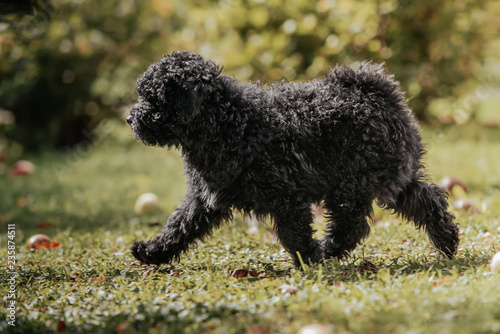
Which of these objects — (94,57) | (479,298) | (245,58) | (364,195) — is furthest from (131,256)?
(94,57)

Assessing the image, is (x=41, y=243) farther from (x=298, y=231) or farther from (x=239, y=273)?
(x=298, y=231)

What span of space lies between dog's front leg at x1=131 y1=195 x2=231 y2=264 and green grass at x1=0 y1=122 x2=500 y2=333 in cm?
13

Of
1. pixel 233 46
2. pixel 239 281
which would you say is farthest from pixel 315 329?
pixel 233 46

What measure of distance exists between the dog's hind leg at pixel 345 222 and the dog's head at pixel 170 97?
3.92 feet

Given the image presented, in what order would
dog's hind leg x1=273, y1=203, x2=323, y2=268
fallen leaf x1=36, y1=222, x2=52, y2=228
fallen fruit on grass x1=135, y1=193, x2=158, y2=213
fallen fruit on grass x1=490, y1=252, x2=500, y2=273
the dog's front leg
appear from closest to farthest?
fallen fruit on grass x1=490, y1=252, x2=500, y2=273 → dog's hind leg x1=273, y1=203, x2=323, y2=268 → the dog's front leg → fallen leaf x1=36, y1=222, x2=52, y2=228 → fallen fruit on grass x1=135, y1=193, x2=158, y2=213

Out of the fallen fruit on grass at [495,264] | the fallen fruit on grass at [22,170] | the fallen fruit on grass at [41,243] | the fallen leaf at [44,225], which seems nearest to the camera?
the fallen fruit on grass at [495,264]

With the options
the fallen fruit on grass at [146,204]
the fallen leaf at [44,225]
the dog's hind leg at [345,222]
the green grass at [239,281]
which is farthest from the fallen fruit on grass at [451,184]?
the fallen leaf at [44,225]

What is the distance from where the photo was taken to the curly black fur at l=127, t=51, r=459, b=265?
162 inches

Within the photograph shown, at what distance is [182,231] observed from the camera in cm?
446

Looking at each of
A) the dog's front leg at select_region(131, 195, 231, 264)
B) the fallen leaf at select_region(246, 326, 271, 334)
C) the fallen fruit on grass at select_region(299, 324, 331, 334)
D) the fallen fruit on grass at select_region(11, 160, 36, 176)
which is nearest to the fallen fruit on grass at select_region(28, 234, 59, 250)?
the dog's front leg at select_region(131, 195, 231, 264)

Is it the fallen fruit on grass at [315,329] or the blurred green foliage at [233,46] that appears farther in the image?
the blurred green foliage at [233,46]

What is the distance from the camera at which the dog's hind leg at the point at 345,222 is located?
13.9 ft

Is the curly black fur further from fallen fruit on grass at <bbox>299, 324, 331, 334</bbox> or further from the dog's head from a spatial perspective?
fallen fruit on grass at <bbox>299, 324, 331, 334</bbox>

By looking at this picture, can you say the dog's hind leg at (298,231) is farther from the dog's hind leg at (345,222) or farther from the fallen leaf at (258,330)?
the fallen leaf at (258,330)
